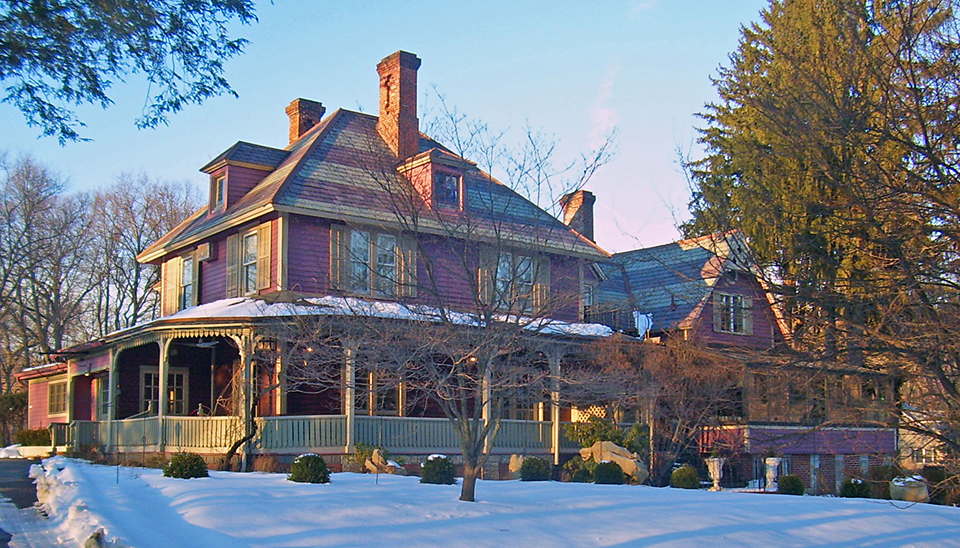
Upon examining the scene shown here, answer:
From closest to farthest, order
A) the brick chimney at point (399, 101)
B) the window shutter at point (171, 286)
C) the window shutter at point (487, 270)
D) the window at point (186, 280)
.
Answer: the window shutter at point (487, 270) < the brick chimney at point (399, 101) < the window at point (186, 280) < the window shutter at point (171, 286)

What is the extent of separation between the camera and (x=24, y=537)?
10.5 m

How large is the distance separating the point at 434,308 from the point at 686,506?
4.80 meters

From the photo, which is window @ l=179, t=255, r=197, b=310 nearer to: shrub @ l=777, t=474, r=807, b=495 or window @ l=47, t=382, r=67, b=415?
window @ l=47, t=382, r=67, b=415

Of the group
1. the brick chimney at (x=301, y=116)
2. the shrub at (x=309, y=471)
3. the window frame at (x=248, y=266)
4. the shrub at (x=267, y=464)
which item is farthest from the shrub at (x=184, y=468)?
the brick chimney at (x=301, y=116)

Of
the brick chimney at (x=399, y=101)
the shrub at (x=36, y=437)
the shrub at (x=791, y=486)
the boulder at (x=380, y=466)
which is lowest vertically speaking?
the shrub at (x=791, y=486)

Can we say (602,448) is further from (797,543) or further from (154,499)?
(154,499)

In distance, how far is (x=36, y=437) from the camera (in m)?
30.3

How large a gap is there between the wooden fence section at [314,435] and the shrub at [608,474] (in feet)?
10.9

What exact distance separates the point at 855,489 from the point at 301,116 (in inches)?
753

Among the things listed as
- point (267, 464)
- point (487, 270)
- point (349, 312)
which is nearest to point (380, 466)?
point (267, 464)

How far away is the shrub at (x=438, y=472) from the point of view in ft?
53.6

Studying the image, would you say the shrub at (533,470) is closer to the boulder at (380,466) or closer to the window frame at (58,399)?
the boulder at (380,466)

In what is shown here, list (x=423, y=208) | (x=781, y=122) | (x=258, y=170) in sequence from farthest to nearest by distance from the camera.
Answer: (x=258, y=170)
(x=423, y=208)
(x=781, y=122)

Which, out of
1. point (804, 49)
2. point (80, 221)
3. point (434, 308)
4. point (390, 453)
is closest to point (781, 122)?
point (804, 49)
